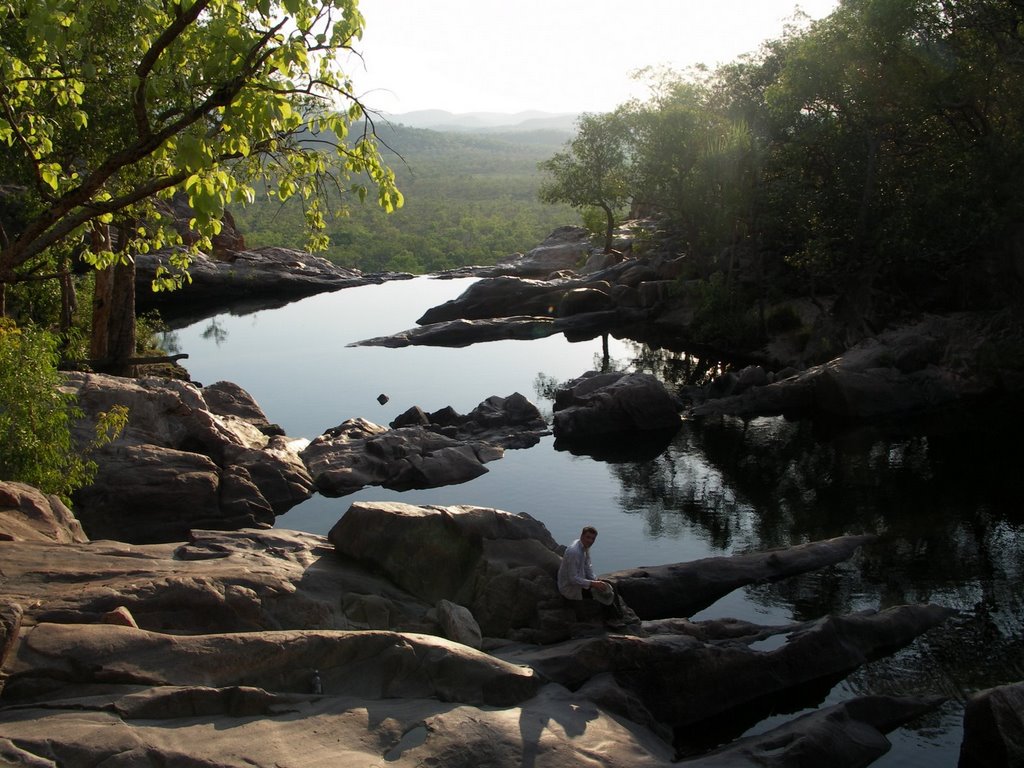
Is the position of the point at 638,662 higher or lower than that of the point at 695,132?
lower

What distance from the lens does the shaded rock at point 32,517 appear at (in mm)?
12945

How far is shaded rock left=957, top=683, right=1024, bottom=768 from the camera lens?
1109 centimetres

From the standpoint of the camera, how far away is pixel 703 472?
2681cm

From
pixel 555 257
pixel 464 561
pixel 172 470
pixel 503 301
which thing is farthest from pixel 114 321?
pixel 555 257

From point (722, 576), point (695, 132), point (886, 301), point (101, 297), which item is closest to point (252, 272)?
point (695, 132)

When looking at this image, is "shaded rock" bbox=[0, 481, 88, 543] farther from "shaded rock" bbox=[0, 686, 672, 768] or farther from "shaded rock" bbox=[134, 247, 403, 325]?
"shaded rock" bbox=[134, 247, 403, 325]

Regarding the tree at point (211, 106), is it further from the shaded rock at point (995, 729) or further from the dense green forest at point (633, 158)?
the shaded rock at point (995, 729)

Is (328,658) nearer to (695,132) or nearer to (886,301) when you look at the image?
(886,301)

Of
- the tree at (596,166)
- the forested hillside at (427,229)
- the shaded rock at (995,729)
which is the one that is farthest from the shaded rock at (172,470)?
the forested hillside at (427,229)

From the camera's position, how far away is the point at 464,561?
15414 mm

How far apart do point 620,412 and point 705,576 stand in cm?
1420

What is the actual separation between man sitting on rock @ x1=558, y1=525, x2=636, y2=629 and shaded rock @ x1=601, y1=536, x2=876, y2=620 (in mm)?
1911

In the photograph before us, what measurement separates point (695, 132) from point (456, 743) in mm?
45520

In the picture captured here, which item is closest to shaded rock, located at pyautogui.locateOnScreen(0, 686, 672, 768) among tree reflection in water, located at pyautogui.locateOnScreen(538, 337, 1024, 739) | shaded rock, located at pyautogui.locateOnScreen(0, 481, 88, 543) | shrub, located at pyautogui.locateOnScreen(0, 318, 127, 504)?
shaded rock, located at pyautogui.locateOnScreen(0, 481, 88, 543)
